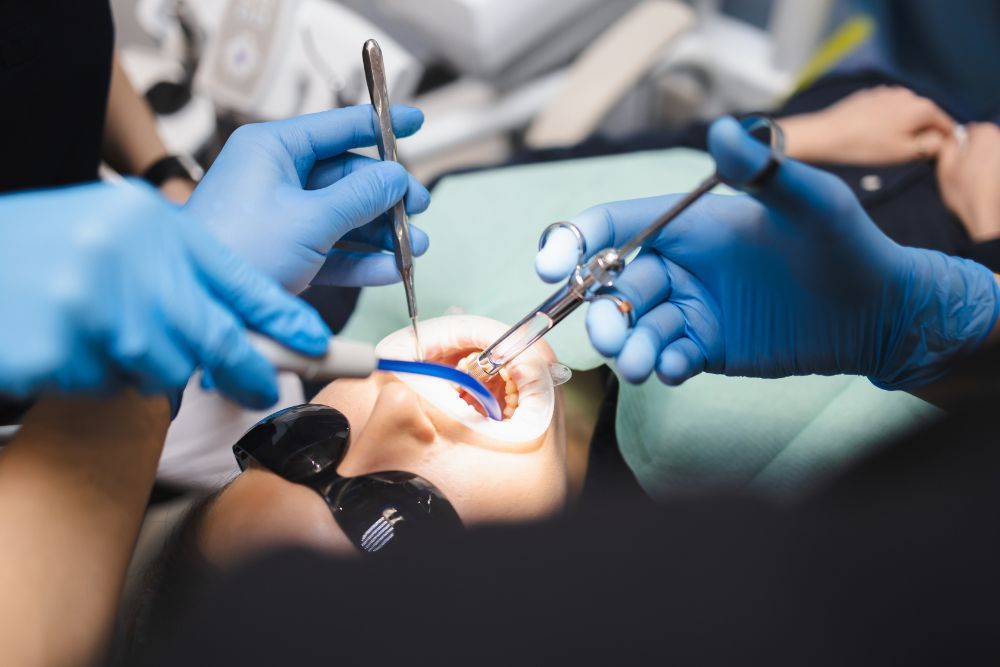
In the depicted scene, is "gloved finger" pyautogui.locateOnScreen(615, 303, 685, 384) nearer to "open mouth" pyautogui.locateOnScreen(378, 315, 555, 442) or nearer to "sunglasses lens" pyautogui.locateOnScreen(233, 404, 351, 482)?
"open mouth" pyautogui.locateOnScreen(378, 315, 555, 442)

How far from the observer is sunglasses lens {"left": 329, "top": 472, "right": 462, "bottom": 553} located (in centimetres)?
70

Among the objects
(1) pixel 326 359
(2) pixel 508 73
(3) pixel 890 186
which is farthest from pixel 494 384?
(2) pixel 508 73

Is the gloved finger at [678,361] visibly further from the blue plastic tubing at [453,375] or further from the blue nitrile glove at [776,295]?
the blue plastic tubing at [453,375]

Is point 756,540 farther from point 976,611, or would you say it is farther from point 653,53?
point 653,53

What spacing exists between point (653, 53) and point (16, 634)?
1.40 metres

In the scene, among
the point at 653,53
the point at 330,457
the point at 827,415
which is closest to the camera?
the point at 330,457

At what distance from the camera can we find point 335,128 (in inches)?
33.5

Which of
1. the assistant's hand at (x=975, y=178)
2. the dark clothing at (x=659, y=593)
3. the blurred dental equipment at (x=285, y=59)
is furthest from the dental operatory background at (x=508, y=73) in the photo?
the dark clothing at (x=659, y=593)

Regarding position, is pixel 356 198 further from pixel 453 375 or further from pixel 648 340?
pixel 648 340

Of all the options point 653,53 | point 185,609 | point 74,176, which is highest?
point 653,53

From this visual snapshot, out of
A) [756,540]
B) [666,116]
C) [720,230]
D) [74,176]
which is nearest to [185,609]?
[756,540]

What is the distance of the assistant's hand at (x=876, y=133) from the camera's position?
1186 mm

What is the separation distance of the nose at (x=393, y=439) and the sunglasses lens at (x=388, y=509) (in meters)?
0.01

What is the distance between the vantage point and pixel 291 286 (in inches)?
31.5
